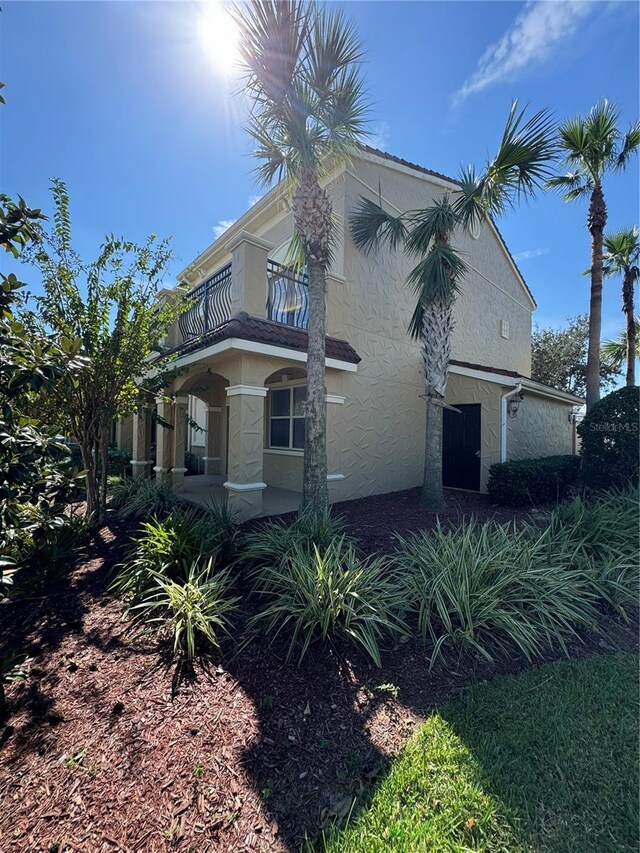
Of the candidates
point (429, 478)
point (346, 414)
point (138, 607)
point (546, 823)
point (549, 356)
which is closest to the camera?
point (546, 823)

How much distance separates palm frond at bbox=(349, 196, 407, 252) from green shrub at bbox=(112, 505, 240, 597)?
8054mm

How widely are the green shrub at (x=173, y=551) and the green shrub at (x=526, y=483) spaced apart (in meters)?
6.27

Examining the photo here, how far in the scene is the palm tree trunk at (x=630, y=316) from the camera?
45.6 ft

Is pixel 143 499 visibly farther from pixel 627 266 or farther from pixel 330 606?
pixel 627 266

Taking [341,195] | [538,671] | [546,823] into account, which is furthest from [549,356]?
[546,823]

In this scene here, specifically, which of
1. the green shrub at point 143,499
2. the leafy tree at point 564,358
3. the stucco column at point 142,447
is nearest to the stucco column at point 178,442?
the green shrub at point 143,499

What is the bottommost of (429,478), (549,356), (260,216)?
(429,478)

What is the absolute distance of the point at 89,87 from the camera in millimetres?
5512

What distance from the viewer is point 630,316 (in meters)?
14.0

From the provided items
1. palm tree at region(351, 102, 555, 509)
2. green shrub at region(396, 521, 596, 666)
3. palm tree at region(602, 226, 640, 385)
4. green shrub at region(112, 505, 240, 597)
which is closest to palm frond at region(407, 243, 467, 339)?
palm tree at region(351, 102, 555, 509)

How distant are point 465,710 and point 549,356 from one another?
24.2m

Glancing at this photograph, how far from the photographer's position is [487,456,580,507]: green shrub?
8344 mm

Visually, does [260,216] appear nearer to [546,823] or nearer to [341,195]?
[341,195]

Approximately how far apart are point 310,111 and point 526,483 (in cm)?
846
